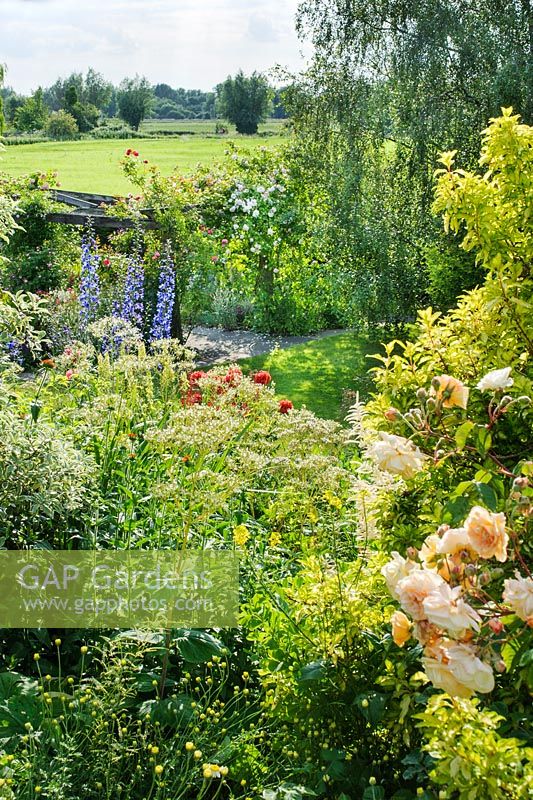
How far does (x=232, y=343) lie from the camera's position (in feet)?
29.9

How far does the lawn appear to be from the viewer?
726cm

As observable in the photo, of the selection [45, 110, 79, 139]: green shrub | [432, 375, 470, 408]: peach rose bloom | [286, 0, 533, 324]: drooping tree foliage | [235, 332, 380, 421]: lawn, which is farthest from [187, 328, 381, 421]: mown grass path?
[45, 110, 79, 139]: green shrub

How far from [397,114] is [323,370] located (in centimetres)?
262

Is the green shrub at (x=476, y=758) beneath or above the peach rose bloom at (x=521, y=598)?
beneath

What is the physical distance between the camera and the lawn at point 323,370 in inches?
286

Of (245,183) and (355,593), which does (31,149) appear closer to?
(245,183)

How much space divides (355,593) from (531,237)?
131 centimetres

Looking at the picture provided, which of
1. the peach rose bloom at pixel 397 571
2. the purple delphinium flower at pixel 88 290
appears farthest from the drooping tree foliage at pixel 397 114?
the peach rose bloom at pixel 397 571

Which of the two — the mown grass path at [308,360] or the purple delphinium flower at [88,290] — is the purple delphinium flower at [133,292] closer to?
the purple delphinium flower at [88,290]

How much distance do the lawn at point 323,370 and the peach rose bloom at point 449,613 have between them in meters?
5.30

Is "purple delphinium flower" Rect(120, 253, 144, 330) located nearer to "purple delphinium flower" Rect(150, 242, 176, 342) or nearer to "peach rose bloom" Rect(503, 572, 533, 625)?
"purple delphinium flower" Rect(150, 242, 176, 342)

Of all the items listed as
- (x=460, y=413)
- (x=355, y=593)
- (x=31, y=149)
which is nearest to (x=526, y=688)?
(x=355, y=593)

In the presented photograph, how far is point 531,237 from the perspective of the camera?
→ 265 centimetres

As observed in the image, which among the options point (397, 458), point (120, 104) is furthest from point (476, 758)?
point (120, 104)
